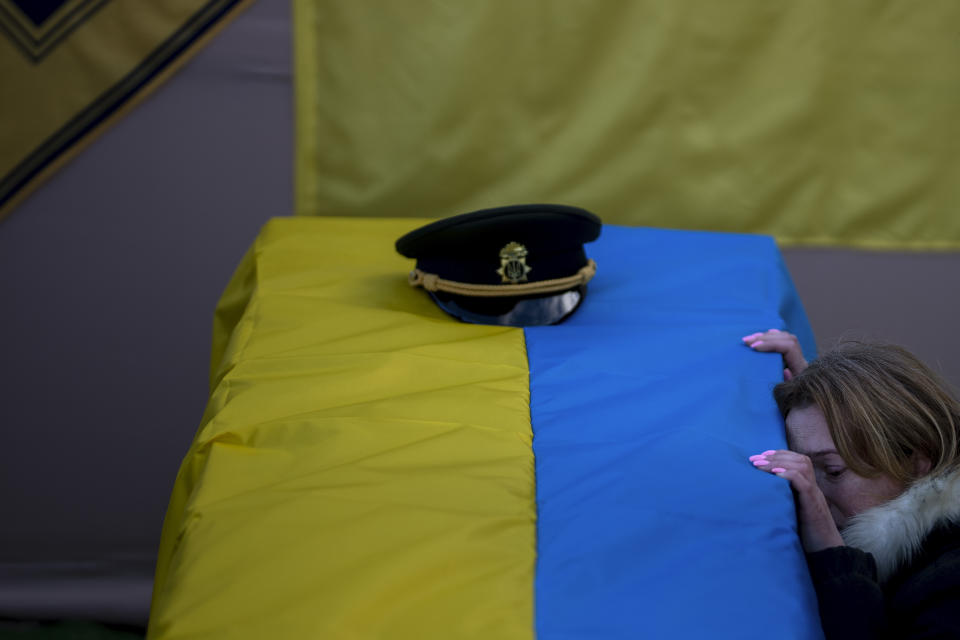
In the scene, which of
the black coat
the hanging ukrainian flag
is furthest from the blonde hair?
the hanging ukrainian flag

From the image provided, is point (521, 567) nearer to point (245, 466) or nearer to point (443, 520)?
point (443, 520)

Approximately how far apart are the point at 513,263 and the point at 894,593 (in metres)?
0.64

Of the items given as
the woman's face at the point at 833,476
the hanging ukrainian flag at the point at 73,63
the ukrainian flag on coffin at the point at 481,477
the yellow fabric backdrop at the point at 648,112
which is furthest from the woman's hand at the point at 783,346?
the hanging ukrainian flag at the point at 73,63

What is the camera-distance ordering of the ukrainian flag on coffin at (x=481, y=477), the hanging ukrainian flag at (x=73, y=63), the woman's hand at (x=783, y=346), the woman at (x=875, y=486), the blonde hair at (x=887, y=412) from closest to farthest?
the ukrainian flag on coffin at (x=481, y=477)
the woman at (x=875, y=486)
the blonde hair at (x=887, y=412)
the woman's hand at (x=783, y=346)
the hanging ukrainian flag at (x=73, y=63)

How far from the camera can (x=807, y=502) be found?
0.99 metres

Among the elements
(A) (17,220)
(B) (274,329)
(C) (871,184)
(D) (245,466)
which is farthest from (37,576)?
(C) (871,184)

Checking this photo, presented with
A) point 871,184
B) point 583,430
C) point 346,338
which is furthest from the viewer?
point 871,184

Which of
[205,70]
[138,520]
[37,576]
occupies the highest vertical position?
[205,70]

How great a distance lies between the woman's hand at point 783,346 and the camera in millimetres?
1257

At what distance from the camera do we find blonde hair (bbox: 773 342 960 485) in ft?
3.45

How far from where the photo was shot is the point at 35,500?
1940 millimetres

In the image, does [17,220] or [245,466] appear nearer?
[245,466]

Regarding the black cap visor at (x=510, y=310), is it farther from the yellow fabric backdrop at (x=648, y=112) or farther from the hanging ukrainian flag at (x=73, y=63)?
the hanging ukrainian flag at (x=73, y=63)

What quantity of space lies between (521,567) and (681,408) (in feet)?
1.16
